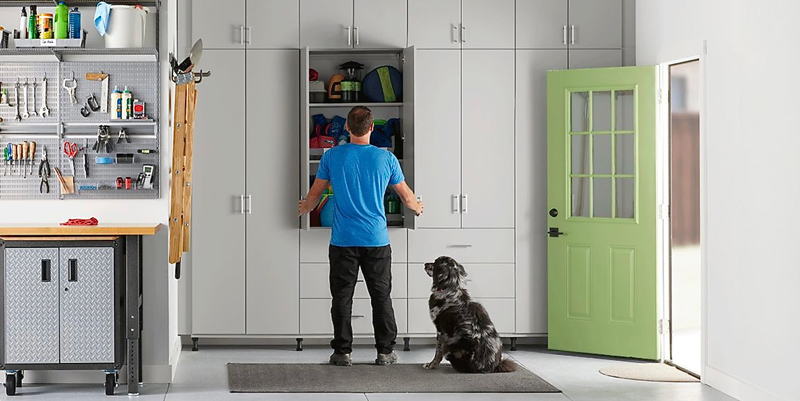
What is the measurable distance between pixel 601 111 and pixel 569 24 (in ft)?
2.41

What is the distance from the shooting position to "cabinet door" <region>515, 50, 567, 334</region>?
22.2 ft

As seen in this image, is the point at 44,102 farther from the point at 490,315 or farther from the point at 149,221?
the point at 490,315

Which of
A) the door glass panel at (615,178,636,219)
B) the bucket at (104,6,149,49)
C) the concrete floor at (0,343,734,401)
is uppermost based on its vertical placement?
the bucket at (104,6,149,49)

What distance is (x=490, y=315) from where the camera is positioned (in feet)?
22.2

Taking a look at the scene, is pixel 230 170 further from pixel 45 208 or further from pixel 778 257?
pixel 778 257

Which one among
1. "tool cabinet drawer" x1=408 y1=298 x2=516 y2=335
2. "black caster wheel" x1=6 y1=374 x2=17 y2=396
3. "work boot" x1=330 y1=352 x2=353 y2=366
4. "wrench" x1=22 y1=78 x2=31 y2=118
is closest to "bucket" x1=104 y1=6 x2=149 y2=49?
"wrench" x1=22 y1=78 x2=31 y2=118

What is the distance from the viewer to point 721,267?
17.7 ft

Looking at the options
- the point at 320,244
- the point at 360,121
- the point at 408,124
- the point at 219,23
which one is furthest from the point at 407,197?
the point at 219,23

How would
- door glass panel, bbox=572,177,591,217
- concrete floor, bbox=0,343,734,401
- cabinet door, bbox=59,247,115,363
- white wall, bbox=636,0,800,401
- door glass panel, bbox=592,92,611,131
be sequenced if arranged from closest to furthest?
1. white wall, bbox=636,0,800,401
2. cabinet door, bbox=59,247,115,363
3. concrete floor, bbox=0,343,734,401
4. door glass panel, bbox=592,92,611,131
5. door glass panel, bbox=572,177,591,217

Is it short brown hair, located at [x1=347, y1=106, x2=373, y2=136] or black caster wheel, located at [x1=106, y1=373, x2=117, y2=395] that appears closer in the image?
black caster wheel, located at [x1=106, y1=373, x2=117, y2=395]

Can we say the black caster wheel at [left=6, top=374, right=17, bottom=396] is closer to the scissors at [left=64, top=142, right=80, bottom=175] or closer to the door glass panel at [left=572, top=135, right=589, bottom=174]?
the scissors at [left=64, top=142, right=80, bottom=175]

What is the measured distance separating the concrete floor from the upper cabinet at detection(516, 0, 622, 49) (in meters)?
2.17

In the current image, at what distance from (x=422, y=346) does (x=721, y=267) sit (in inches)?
90.4

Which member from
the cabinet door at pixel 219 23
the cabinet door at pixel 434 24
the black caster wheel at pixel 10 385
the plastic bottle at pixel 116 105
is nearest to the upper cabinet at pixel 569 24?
the cabinet door at pixel 434 24
